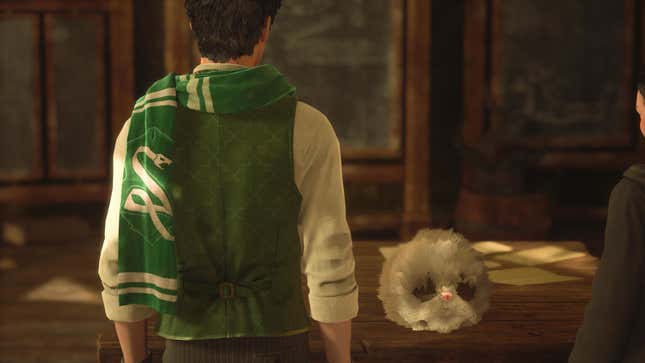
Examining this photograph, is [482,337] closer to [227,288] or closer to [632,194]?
[632,194]

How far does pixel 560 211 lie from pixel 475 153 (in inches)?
50.5

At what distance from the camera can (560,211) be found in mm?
5312

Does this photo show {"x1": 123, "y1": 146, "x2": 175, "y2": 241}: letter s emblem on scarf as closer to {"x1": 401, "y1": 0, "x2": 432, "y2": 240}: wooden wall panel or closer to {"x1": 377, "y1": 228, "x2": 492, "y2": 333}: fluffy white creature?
{"x1": 377, "y1": 228, "x2": 492, "y2": 333}: fluffy white creature

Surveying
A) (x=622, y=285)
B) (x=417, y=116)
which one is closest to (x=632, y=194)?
(x=622, y=285)

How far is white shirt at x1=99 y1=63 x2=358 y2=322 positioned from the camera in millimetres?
1361

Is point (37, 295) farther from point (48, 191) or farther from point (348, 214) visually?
point (348, 214)

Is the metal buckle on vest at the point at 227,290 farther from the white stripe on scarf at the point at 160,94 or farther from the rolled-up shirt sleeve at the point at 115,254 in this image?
the white stripe on scarf at the point at 160,94

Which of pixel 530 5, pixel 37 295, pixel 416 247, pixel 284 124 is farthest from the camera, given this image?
pixel 530 5

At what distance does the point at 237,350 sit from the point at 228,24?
499 mm

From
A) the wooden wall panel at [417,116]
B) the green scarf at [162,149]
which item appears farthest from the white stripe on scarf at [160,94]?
the wooden wall panel at [417,116]

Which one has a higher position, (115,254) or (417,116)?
(417,116)

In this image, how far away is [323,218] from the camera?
1.38m

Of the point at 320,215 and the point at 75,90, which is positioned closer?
the point at 320,215

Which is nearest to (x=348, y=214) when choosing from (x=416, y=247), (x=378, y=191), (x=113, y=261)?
(x=378, y=191)
